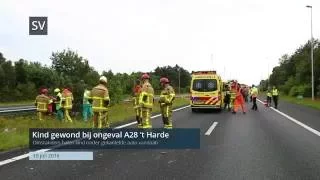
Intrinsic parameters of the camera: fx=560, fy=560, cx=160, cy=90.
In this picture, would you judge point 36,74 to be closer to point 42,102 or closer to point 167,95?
point 42,102

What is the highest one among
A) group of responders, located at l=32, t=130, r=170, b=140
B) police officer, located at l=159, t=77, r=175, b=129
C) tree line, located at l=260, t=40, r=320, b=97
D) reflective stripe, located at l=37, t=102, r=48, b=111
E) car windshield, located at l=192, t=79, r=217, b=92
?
tree line, located at l=260, t=40, r=320, b=97

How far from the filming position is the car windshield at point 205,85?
106 ft

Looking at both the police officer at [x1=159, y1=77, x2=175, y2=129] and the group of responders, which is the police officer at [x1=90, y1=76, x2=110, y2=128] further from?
the police officer at [x1=159, y1=77, x2=175, y2=129]

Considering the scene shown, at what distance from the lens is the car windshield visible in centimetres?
3234

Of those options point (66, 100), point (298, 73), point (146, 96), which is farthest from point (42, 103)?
point (298, 73)

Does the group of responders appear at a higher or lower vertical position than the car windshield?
lower

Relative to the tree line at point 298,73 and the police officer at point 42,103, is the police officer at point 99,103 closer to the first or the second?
the police officer at point 42,103

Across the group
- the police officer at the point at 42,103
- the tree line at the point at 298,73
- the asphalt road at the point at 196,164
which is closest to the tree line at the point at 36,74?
the tree line at the point at 298,73

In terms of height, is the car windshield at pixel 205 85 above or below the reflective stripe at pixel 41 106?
above

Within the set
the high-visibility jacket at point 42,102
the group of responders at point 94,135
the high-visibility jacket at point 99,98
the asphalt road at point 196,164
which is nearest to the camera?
the asphalt road at point 196,164

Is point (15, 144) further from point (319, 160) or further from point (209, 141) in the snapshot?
point (319, 160)

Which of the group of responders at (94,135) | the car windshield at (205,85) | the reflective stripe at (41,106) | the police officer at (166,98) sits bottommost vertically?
the group of responders at (94,135)

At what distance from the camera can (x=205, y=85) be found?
3247 cm

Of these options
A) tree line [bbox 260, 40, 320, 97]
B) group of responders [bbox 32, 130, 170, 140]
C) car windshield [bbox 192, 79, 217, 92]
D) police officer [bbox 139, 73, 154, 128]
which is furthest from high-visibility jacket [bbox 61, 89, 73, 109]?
tree line [bbox 260, 40, 320, 97]
